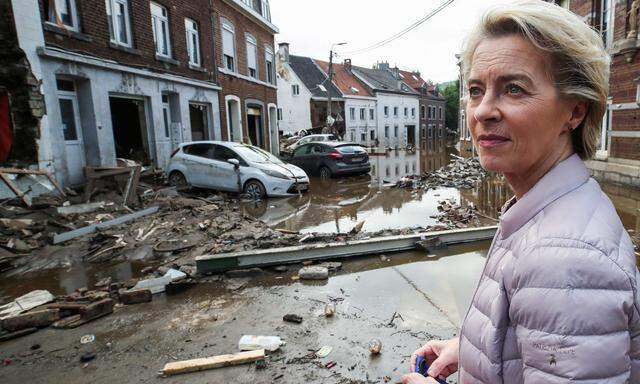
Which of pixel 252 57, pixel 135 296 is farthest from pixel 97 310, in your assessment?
pixel 252 57

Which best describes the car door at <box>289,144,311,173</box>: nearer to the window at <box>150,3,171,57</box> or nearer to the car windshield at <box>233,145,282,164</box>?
the car windshield at <box>233,145,282,164</box>

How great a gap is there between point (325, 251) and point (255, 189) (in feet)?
20.8

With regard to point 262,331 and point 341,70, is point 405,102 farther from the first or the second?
point 262,331

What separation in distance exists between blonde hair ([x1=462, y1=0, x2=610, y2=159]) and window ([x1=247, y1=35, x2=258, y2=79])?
21.8 m

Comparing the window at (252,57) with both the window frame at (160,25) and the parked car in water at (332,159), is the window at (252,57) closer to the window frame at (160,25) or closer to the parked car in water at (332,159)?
the window frame at (160,25)

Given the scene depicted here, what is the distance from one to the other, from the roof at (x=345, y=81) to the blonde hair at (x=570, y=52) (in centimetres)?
4281

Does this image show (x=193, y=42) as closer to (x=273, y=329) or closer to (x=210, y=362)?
(x=273, y=329)

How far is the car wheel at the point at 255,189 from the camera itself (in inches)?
458

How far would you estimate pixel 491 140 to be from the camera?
1.23 meters

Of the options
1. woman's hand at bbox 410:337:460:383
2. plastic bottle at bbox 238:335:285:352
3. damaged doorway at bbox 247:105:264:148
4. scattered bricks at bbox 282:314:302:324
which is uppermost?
damaged doorway at bbox 247:105:264:148

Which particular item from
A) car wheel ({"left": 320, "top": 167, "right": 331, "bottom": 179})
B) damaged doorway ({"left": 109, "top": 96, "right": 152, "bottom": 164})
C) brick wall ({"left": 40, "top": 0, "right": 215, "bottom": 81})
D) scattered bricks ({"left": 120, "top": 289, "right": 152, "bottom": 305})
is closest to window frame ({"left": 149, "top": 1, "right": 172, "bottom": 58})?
brick wall ({"left": 40, "top": 0, "right": 215, "bottom": 81})

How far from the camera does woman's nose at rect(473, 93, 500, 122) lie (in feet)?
3.95

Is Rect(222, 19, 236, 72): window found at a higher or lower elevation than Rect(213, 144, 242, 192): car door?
higher

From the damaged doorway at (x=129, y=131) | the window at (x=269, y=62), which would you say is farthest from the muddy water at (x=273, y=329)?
the window at (x=269, y=62)
